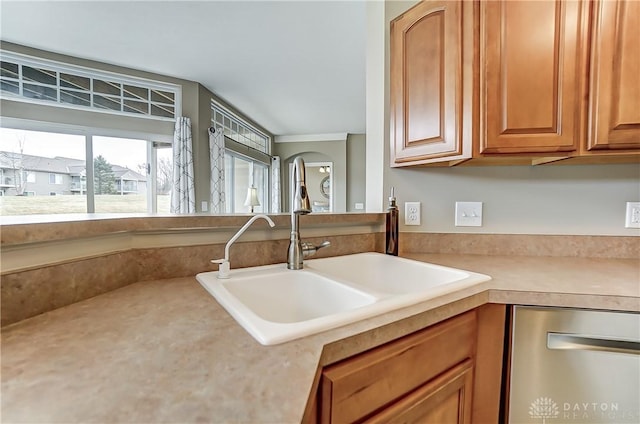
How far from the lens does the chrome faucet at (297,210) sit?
39.4 inches

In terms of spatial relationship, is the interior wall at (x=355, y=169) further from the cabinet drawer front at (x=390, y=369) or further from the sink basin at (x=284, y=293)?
the cabinet drawer front at (x=390, y=369)

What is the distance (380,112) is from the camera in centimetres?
153

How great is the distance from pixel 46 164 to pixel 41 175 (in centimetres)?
12

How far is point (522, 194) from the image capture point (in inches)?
55.9

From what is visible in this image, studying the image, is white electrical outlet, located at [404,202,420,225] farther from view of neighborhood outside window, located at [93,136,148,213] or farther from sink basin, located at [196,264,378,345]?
view of neighborhood outside window, located at [93,136,148,213]

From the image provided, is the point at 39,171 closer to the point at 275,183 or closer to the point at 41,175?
the point at 41,175

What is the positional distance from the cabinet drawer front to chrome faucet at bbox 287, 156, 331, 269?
483 mm

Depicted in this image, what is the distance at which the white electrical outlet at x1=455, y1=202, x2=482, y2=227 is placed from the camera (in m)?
1.45

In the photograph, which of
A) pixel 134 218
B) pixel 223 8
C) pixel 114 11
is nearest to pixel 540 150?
pixel 134 218

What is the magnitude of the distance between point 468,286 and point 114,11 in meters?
3.15

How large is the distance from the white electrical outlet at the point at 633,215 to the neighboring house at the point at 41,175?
4295 millimetres

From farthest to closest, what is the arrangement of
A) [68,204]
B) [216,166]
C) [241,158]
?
[241,158]
[216,166]
[68,204]

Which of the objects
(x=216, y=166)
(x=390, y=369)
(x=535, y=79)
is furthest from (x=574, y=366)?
(x=216, y=166)

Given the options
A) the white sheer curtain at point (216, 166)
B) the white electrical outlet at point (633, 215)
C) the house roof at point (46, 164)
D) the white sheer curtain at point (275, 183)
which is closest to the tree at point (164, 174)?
the house roof at point (46, 164)
